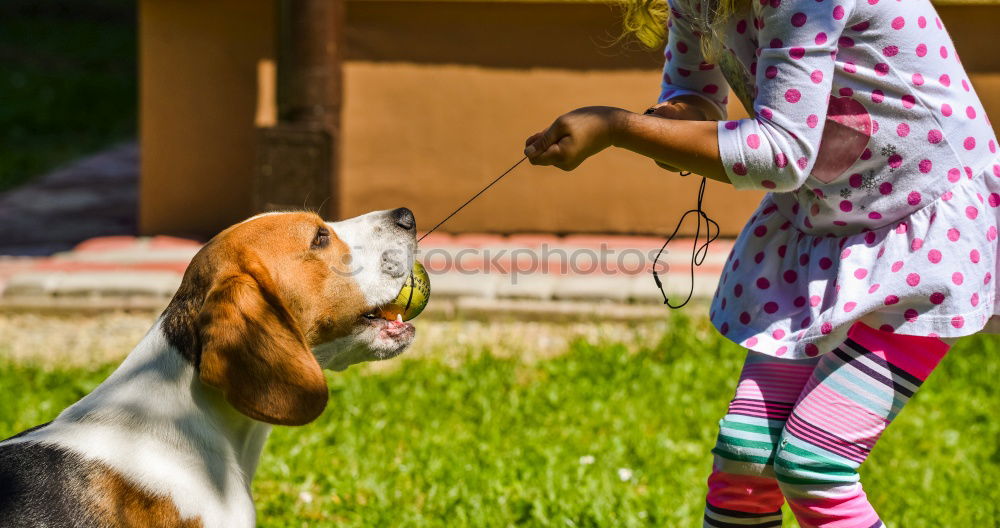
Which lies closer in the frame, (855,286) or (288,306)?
(855,286)

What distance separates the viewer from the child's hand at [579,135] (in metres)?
2.68

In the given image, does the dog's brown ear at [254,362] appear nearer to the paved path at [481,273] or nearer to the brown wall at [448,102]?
the paved path at [481,273]

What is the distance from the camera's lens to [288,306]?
3.03 meters

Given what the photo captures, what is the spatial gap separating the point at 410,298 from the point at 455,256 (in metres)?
3.93

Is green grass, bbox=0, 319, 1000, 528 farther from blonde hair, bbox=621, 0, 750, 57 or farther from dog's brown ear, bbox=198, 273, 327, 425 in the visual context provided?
blonde hair, bbox=621, 0, 750, 57

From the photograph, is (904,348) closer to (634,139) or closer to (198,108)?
(634,139)

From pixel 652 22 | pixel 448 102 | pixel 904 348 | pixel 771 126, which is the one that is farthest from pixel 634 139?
pixel 448 102

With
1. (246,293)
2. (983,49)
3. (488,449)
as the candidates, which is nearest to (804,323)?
(246,293)

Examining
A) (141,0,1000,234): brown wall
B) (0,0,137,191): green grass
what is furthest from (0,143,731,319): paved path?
(0,0,137,191): green grass

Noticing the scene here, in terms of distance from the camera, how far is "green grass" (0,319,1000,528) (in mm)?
4164

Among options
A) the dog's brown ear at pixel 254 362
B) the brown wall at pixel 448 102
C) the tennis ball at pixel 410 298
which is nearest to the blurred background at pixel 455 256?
the brown wall at pixel 448 102

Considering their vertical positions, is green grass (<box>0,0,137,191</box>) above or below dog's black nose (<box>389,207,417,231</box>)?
below

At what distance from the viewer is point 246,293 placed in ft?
9.25

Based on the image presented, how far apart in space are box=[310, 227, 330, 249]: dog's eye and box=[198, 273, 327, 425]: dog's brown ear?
1.20 ft
